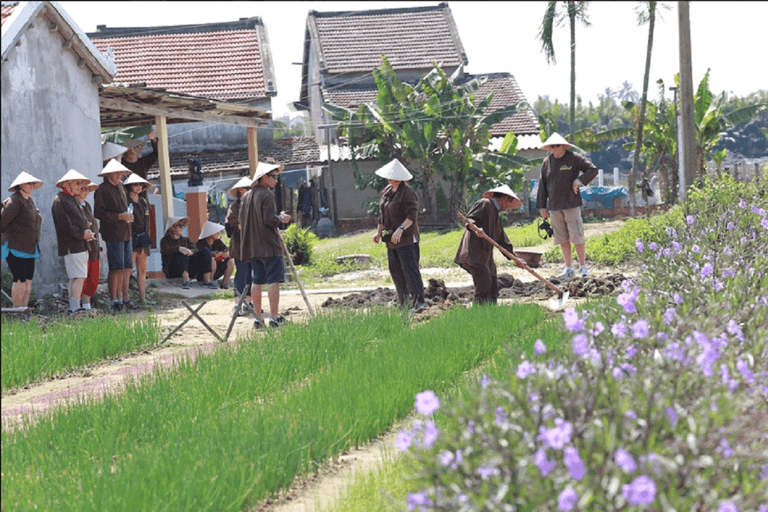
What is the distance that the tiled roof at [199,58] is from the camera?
83.7 ft

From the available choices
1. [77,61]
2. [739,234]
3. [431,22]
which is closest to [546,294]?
[739,234]

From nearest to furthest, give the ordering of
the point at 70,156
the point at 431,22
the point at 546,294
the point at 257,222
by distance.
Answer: the point at 257,222 < the point at 546,294 < the point at 70,156 < the point at 431,22

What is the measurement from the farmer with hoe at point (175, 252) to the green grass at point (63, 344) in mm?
4969

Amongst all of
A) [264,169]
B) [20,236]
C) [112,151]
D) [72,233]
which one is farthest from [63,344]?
[112,151]

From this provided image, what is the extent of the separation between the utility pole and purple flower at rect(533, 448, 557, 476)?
11.5 metres

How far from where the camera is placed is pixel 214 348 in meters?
A: 7.02

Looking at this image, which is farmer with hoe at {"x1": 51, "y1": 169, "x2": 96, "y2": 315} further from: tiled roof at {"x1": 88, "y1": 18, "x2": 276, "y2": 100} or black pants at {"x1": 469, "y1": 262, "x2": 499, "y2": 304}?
tiled roof at {"x1": 88, "y1": 18, "x2": 276, "y2": 100}

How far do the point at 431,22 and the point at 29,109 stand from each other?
24.5m

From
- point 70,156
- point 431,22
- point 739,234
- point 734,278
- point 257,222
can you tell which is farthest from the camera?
point 431,22

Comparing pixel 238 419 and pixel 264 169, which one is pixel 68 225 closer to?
pixel 264 169

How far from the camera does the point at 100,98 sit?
13.1 m

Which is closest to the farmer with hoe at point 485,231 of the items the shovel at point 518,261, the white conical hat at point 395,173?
the shovel at point 518,261

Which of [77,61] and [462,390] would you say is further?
[77,61]

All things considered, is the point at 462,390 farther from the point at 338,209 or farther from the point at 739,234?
the point at 338,209
